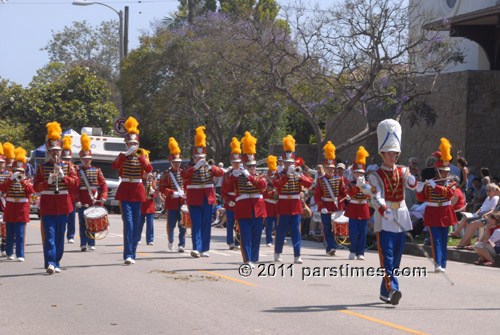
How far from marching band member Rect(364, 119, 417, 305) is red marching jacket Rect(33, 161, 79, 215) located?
519 cm

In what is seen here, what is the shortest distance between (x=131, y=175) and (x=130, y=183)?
147 millimetres

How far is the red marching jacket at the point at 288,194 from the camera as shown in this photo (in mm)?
14773

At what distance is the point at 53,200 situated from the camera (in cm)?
1326

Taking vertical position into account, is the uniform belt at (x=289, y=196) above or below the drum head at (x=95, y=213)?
above

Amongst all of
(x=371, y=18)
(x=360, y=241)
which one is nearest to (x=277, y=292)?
(x=360, y=241)

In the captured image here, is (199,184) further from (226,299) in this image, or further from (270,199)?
(226,299)

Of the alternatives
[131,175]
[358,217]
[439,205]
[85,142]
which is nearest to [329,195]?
[358,217]

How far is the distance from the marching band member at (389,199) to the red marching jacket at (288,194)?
4.23m

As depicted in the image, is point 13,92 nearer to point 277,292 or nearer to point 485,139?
point 485,139

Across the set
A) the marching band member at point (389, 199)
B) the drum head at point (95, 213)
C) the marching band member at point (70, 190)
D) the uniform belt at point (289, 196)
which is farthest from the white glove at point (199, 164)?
the marching band member at point (389, 199)

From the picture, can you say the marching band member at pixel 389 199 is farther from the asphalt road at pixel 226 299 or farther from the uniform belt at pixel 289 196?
the uniform belt at pixel 289 196

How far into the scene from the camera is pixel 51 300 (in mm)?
10594

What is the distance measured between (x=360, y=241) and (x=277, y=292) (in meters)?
5.35

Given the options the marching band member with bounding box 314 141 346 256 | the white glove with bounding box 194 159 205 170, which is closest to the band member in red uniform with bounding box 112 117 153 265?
the white glove with bounding box 194 159 205 170
